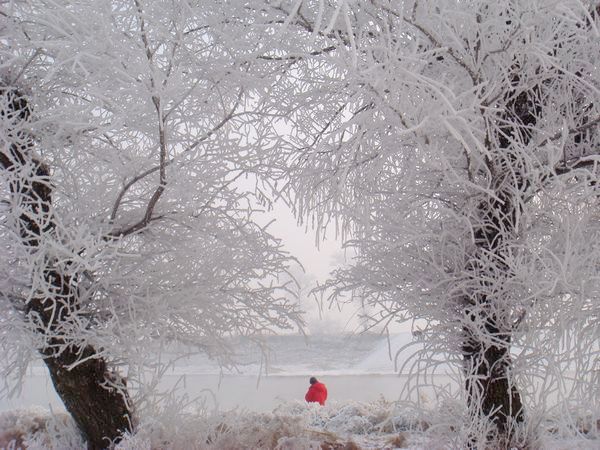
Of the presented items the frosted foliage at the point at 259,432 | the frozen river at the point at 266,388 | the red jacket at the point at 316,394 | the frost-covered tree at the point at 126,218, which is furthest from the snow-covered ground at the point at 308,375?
the frost-covered tree at the point at 126,218

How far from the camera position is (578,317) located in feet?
8.77

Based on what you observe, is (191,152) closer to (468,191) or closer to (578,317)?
(468,191)

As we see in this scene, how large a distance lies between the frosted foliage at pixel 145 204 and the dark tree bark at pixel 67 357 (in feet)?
0.13

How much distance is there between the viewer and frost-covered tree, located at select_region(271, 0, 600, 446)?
8.35ft

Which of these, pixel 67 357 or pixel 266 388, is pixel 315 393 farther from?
pixel 67 357

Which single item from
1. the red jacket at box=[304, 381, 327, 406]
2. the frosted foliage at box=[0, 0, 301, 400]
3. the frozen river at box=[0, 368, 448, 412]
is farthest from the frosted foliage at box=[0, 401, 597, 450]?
the red jacket at box=[304, 381, 327, 406]

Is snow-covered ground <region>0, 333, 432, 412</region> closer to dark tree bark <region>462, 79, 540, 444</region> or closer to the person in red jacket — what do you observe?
the person in red jacket

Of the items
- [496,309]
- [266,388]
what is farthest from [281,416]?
[266,388]

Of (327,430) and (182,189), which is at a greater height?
(182,189)

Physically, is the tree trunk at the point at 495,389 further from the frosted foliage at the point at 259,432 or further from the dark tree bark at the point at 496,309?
the frosted foliage at the point at 259,432

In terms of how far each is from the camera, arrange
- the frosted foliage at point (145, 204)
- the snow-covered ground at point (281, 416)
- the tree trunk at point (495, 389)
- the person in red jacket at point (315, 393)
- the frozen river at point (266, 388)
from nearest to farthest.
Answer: the frosted foliage at point (145, 204) → the tree trunk at point (495, 389) → the snow-covered ground at point (281, 416) → the frozen river at point (266, 388) → the person in red jacket at point (315, 393)

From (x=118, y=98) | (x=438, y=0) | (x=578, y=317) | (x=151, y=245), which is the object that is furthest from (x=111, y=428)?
(x=438, y=0)

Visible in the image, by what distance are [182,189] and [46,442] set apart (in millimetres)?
2140

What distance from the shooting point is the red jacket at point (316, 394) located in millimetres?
5848
